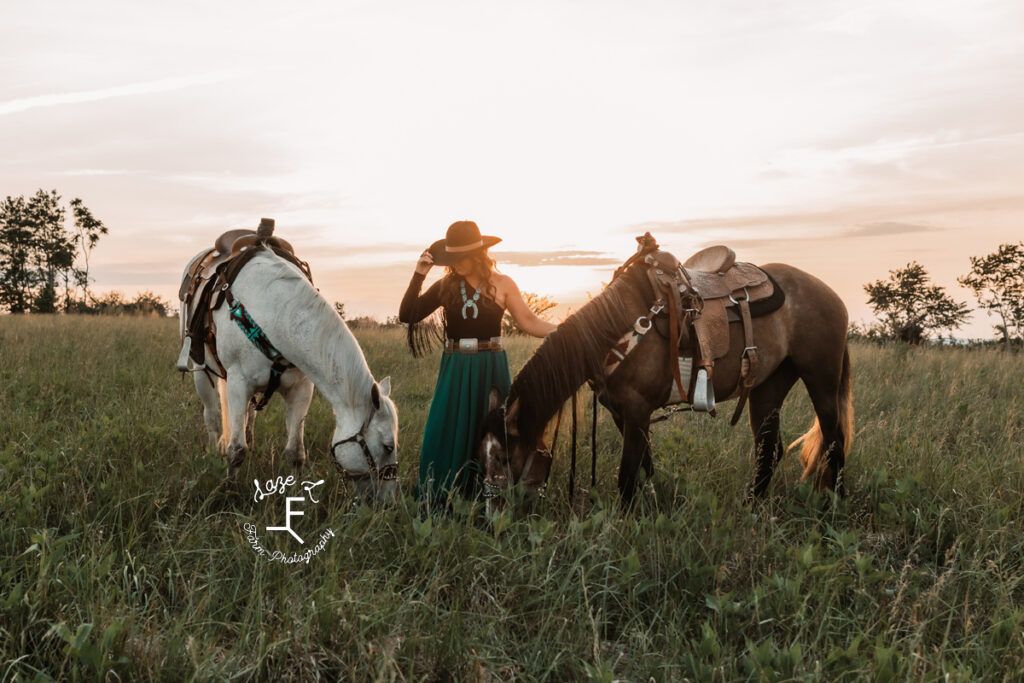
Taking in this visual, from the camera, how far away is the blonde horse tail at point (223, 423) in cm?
475

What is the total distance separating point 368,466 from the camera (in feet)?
12.3

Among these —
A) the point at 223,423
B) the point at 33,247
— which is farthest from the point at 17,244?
the point at 223,423

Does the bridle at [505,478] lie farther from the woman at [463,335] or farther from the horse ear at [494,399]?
the woman at [463,335]

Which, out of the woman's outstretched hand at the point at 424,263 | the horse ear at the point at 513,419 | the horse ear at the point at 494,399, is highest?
the woman's outstretched hand at the point at 424,263

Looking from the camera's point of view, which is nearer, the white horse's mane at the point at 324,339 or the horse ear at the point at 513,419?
the horse ear at the point at 513,419

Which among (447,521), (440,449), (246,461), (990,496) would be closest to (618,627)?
(447,521)

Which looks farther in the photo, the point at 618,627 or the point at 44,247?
the point at 44,247

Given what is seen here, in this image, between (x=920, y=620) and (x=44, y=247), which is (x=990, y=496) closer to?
(x=920, y=620)

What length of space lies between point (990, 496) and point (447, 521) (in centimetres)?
343

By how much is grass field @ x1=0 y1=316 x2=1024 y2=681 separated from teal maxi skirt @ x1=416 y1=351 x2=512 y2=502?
45cm

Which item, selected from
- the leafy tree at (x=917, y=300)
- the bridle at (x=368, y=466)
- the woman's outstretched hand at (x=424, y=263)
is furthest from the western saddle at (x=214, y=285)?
the leafy tree at (x=917, y=300)

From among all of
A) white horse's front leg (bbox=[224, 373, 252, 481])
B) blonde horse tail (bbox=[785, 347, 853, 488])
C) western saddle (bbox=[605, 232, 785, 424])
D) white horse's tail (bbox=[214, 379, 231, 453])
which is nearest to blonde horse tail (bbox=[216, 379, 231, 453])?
white horse's tail (bbox=[214, 379, 231, 453])

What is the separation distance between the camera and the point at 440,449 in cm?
422

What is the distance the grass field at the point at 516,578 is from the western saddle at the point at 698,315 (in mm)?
690
